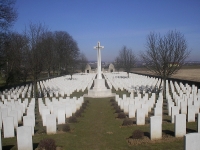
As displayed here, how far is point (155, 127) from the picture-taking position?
299 inches

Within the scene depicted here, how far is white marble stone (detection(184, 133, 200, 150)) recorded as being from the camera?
5.11 metres

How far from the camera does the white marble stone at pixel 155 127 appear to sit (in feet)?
24.9

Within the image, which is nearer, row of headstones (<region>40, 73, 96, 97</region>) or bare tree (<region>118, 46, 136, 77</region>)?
row of headstones (<region>40, 73, 96, 97</region>)

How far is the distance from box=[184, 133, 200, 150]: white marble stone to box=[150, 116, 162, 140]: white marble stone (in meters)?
2.46

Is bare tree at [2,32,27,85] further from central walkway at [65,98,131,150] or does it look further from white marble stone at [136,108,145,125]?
white marble stone at [136,108,145,125]

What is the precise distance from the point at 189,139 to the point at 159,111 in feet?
17.5

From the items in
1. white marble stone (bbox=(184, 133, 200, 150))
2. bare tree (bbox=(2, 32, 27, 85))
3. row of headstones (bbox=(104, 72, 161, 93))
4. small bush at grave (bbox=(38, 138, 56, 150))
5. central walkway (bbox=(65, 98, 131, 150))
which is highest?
bare tree (bbox=(2, 32, 27, 85))

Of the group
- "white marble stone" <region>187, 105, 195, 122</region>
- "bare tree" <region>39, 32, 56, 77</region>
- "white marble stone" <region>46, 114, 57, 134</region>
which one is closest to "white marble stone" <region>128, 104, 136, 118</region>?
"white marble stone" <region>187, 105, 195, 122</region>

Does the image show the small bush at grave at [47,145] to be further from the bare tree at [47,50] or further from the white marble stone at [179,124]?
the bare tree at [47,50]

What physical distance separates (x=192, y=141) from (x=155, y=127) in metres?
2.49

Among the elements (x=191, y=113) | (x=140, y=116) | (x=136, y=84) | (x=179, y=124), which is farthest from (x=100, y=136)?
(x=136, y=84)

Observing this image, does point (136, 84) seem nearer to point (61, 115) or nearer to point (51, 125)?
point (61, 115)

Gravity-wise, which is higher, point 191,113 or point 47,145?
point 191,113

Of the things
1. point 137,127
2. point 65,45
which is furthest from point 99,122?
point 65,45
